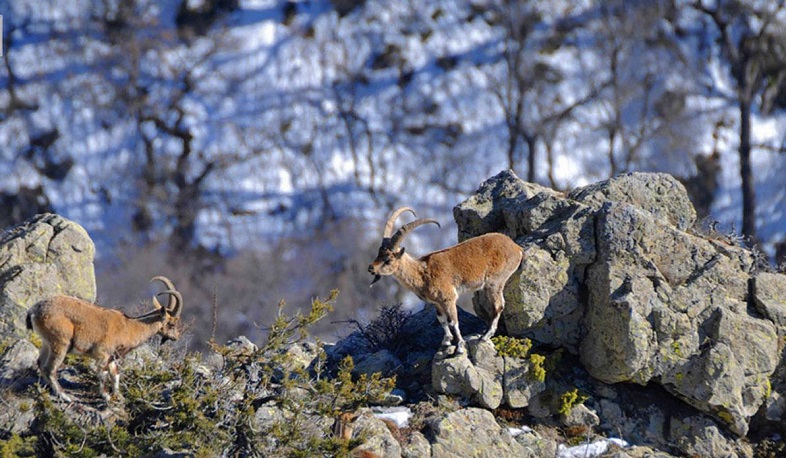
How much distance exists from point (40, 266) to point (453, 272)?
6.94 meters

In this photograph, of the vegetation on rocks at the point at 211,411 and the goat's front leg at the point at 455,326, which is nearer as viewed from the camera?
the vegetation on rocks at the point at 211,411

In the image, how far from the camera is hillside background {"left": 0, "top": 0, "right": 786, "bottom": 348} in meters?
62.8

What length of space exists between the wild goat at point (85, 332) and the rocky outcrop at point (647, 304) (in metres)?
5.50

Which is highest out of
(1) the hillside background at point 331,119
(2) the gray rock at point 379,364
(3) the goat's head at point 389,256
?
(3) the goat's head at point 389,256

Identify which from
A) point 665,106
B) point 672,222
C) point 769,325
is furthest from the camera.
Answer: point 665,106

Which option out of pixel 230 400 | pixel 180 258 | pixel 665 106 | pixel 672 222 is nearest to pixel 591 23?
pixel 665 106

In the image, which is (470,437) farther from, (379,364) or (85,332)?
(85,332)

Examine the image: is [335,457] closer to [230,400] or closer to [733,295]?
[230,400]

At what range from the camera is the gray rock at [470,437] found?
1655cm

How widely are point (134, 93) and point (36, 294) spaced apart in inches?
2165

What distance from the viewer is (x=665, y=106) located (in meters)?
64.4

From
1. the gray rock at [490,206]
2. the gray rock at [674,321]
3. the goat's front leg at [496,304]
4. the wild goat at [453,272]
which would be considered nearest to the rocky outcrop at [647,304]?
the gray rock at [674,321]

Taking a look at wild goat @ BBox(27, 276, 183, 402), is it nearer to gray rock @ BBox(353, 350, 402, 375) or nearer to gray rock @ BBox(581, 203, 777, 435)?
gray rock @ BBox(353, 350, 402, 375)

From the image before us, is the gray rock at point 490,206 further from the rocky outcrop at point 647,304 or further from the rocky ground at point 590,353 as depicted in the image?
the rocky outcrop at point 647,304
